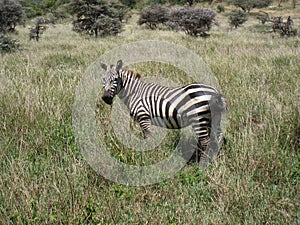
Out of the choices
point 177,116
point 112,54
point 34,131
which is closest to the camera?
point 177,116

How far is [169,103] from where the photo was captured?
3031 millimetres

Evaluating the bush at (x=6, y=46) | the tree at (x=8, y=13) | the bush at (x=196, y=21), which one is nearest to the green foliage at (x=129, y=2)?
the tree at (x=8, y=13)

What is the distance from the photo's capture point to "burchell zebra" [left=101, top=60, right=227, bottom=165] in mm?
2832

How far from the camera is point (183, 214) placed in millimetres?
2092

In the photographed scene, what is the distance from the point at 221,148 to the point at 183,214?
1277 mm

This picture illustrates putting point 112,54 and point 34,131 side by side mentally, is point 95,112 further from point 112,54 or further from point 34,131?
point 112,54

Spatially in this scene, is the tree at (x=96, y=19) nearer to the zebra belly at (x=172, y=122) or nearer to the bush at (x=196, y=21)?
the bush at (x=196, y=21)

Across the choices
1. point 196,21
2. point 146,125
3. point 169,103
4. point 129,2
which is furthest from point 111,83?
point 129,2

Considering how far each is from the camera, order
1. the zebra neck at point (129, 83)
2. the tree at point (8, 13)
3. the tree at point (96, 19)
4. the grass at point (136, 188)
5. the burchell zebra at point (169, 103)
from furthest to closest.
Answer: the tree at point (8, 13)
the tree at point (96, 19)
the zebra neck at point (129, 83)
the burchell zebra at point (169, 103)
the grass at point (136, 188)

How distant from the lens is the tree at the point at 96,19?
13977mm

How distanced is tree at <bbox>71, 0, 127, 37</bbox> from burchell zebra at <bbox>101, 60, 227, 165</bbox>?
1113cm

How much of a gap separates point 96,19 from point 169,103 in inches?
510

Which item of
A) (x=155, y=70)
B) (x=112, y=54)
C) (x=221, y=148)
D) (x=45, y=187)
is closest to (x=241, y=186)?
(x=221, y=148)

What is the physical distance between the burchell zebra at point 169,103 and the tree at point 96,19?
1113 centimetres
